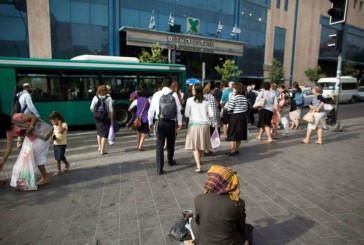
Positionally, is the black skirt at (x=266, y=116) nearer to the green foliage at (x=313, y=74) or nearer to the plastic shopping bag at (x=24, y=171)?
the plastic shopping bag at (x=24, y=171)

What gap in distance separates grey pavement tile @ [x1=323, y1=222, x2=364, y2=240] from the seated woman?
5.36ft

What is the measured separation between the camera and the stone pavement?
3.36 meters

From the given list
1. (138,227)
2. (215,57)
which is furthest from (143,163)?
(215,57)

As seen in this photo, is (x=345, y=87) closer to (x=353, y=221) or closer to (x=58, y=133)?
(x=353, y=221)

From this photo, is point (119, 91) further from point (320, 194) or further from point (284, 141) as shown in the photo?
point (320, 194)

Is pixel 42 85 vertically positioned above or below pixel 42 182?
above

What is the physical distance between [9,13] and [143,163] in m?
19.3

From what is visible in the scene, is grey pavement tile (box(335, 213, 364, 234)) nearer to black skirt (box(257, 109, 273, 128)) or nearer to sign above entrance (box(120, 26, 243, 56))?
black skirt (box(257, 109, 273, 128))

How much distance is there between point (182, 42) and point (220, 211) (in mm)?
26069

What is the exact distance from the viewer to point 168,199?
4.35 meters

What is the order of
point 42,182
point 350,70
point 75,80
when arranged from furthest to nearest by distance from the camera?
point 350,70
point 75,80
point 42,182

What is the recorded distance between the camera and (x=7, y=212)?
3.99 m

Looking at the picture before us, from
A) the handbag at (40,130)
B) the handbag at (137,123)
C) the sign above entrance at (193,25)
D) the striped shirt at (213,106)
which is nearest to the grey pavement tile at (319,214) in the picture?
the striped shirt at (213,106)

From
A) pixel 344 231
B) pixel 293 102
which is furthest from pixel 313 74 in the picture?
pixel 344 231
